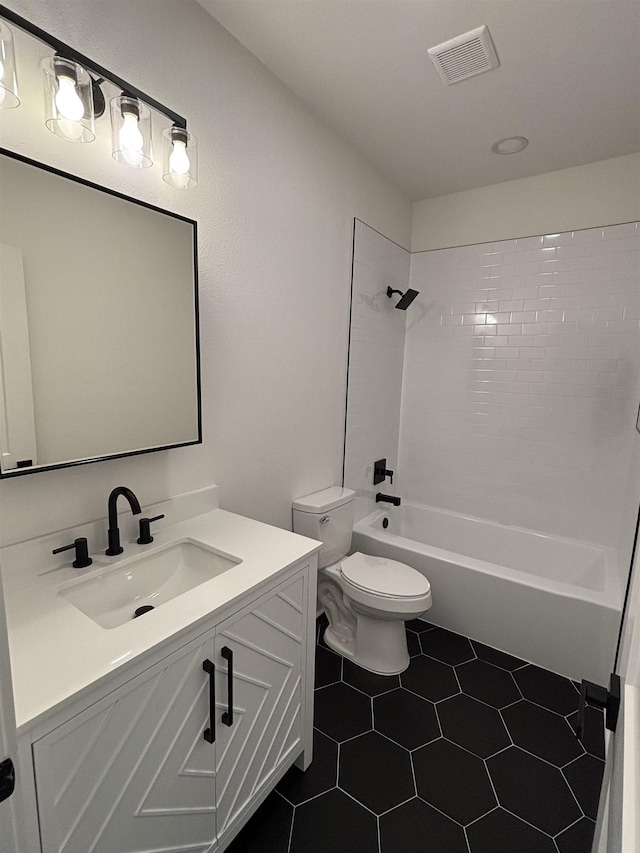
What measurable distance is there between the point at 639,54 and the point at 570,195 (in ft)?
3.05

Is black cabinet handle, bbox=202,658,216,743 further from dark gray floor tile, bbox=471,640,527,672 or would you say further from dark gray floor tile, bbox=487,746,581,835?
dark gray floor tile, bbox=471,640,527,672

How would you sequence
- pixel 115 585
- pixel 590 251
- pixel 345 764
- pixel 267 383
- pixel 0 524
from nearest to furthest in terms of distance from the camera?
pixel 0 524, pixel 115 585, pixel 345 764, pixel 267 383, pixel 590 251

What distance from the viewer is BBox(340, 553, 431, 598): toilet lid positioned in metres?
2.00

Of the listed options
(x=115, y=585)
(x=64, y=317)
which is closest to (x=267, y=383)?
(x=64, y=317)

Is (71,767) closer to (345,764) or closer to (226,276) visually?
(345,764)

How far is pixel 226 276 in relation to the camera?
166 cm

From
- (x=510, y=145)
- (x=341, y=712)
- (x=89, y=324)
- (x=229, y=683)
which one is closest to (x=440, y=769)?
(x=341, y=712)

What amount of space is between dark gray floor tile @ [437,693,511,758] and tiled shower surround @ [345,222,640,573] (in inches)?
44.4

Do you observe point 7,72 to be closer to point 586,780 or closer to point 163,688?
point 163,688

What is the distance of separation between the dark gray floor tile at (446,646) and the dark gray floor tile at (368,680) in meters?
0.30

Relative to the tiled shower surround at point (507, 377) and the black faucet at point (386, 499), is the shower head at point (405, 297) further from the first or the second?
the black faucet at point (386, 499)

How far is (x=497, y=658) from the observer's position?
2184mm

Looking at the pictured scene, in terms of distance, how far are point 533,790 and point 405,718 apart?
0.50 metres

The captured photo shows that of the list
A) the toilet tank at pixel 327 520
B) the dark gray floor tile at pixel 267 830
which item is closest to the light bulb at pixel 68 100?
the toilet tank at pixel 327 520
